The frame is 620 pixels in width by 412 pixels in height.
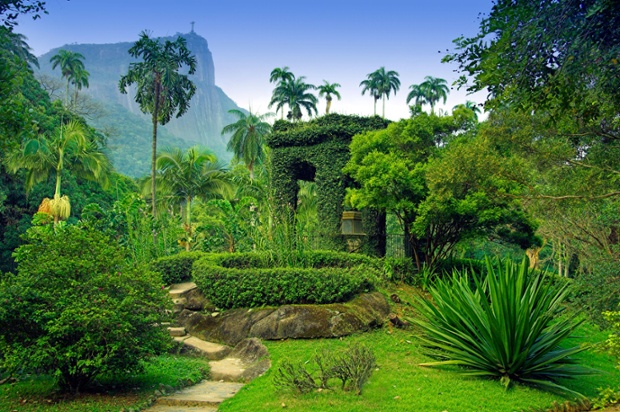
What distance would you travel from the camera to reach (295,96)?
37.7 m

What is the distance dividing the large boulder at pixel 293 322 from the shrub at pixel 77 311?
244 centimetres

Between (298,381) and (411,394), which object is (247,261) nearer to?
(298,381)

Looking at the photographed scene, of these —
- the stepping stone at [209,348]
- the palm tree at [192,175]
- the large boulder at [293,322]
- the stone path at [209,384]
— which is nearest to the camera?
the stone path at [209,384]

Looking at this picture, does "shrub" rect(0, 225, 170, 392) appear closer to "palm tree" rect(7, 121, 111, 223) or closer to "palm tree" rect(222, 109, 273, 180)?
"palm tree" rect(7, 121, 111, 223)

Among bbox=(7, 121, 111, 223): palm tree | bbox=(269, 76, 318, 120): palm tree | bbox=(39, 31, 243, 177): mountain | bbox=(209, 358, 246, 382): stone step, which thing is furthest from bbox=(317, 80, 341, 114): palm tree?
bbox=(39, 31, 243, 177): mountain

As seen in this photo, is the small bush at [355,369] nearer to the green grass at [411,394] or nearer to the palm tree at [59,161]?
the green grass at [411,394]

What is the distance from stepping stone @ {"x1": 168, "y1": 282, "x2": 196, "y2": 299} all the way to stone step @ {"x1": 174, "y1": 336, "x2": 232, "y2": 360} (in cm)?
225

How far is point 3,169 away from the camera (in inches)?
1006

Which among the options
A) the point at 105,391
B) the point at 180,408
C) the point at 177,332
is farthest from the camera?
the point at 177,332

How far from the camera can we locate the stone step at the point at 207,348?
8891 millimetres

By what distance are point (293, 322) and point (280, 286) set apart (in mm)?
820

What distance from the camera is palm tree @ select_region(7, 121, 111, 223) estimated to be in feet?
73.9

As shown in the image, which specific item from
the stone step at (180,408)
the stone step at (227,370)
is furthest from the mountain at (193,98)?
the stone step at (180,408)

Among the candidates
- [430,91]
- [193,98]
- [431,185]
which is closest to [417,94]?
[430,91]
